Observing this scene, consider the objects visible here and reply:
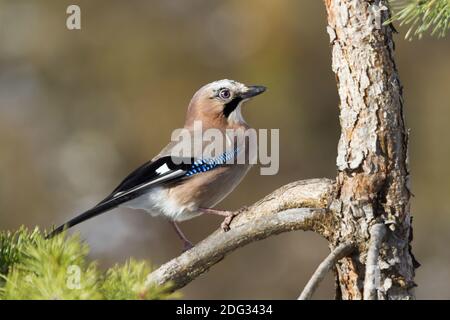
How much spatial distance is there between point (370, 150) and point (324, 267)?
42 centimetres

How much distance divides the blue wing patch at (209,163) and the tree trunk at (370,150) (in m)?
1.30

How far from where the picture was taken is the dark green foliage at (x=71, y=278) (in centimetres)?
173

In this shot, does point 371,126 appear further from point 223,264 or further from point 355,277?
point 223,264

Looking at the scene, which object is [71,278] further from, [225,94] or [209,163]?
[225,94]

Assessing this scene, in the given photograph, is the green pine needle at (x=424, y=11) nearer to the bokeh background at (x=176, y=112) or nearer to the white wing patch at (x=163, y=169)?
the white wing patch at (x=163, y=169)

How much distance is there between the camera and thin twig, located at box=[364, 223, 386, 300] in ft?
6.64

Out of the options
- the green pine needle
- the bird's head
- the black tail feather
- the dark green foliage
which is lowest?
the dark green foliage

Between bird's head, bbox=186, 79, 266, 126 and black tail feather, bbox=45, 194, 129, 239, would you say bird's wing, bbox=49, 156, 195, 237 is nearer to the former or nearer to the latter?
black tail feather, bbox=45, 194, 129, 239

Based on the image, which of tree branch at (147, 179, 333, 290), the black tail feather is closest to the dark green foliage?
tree branch at (147, 179, 333, 290)

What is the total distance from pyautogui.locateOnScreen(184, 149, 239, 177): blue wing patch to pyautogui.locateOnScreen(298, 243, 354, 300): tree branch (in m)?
1.38

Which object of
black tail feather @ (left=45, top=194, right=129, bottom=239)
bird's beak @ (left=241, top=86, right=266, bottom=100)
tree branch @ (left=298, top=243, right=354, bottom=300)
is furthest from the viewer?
bird's beak @ (left=241, top=86, right=266, bottom=100)

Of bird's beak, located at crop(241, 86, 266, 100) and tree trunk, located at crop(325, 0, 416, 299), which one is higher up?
bird's beak, located at crop(241, 86, 266, 100)

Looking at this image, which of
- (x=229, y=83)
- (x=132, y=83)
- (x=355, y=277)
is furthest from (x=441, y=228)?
(x=355, y=277)

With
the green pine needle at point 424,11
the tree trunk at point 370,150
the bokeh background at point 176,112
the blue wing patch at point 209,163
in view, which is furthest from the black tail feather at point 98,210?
the bokeh background at point 176,112
